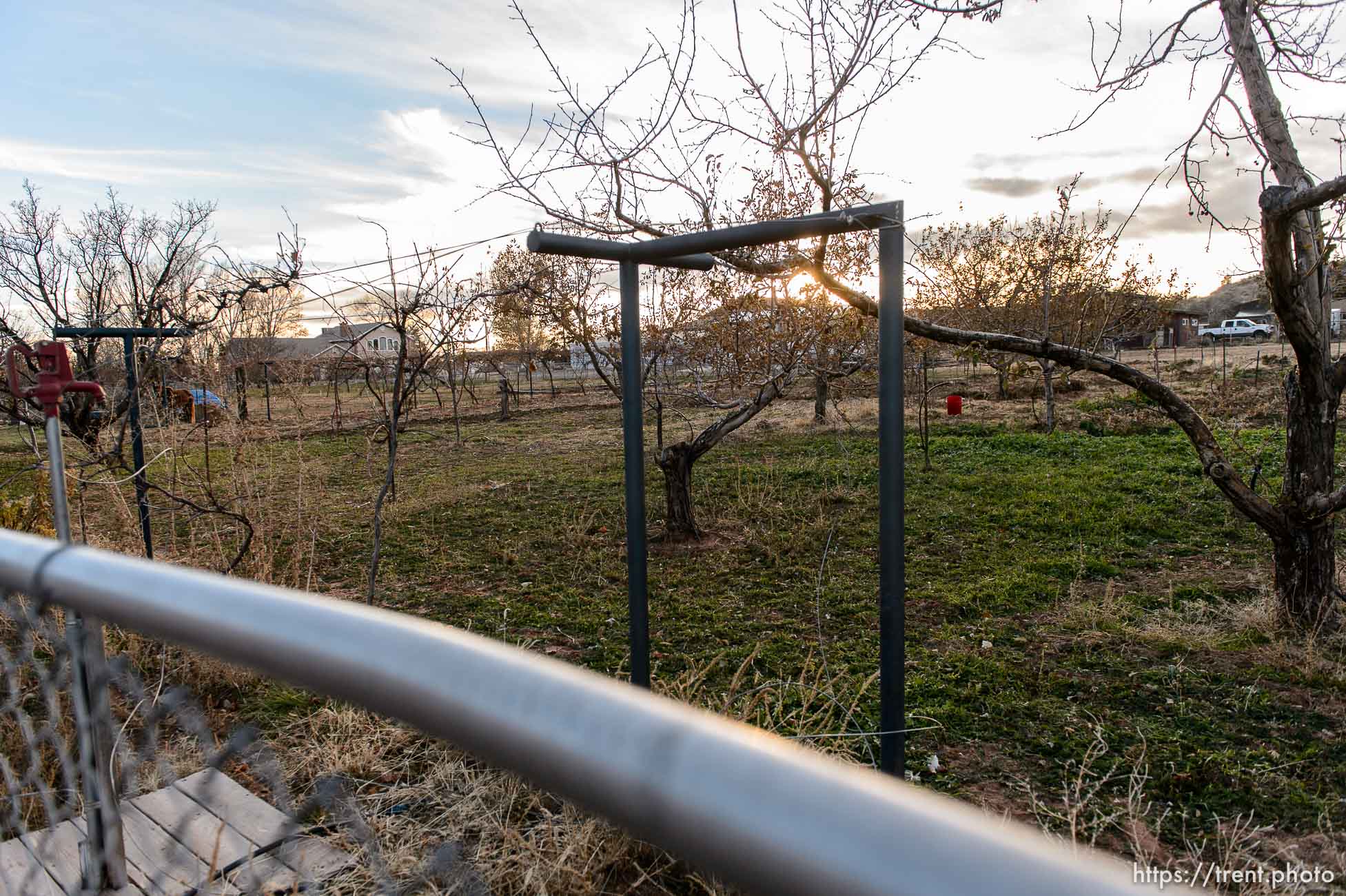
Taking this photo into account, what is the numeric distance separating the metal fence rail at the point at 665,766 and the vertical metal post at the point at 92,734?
72cm

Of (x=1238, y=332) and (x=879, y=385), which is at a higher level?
(x=1238, y=332)

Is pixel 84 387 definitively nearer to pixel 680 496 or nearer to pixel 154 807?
pixel 154 807

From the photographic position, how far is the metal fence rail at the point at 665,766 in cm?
30

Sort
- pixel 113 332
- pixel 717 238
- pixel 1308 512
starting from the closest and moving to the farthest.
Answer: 1. pixel 717 238
2. pixel 1308 512
3. pixel 113 332

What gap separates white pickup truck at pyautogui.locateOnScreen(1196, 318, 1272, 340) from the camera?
36781mm

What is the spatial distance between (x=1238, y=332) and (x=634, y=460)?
4506 centimetres

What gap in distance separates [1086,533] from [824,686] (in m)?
3.44

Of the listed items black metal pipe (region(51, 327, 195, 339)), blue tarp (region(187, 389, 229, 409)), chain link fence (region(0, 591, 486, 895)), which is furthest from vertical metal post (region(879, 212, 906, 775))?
black metal pipe (region(51, 327, 195, 339))

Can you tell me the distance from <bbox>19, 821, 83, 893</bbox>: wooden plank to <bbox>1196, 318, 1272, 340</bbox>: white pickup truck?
43.1m

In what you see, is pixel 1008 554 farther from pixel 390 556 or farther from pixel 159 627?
pixel 159 627

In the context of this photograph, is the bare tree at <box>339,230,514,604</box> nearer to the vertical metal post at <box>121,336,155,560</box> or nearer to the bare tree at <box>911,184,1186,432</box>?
the vertical metal post at <box>121,336,155,560</box>

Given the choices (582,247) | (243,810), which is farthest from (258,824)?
(582,247)

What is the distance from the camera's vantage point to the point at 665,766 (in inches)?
14.4

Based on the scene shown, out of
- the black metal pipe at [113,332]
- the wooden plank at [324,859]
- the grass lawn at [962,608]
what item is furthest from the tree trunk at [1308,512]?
the black metal pipe at [113,332]
